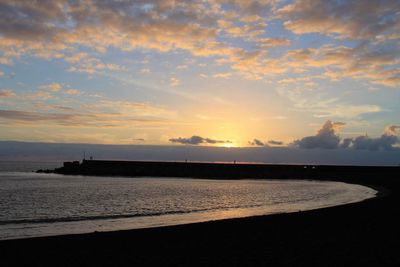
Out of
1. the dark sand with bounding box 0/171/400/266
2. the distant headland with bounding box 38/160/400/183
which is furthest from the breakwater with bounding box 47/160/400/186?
the dark sand with bounding box 0/171/400/266

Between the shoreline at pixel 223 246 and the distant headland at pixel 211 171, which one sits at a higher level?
the distant headland at pixel 211 171

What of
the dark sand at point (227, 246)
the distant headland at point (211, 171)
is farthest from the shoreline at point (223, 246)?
the distant headland at point (211, 171)

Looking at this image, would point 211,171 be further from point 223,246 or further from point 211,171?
point 223,246

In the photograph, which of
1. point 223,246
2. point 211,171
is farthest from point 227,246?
point 211,171

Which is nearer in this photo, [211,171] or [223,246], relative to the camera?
[223,246]

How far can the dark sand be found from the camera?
38.1 feet

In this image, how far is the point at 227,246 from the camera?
46.0 feet

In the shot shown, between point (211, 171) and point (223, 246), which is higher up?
point (211, 171)

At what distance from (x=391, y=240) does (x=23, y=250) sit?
13186 millimetres

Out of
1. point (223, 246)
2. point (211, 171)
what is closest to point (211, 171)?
point (211, 171)

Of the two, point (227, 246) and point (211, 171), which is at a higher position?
point (211, 171)

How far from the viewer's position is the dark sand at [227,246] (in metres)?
11.6

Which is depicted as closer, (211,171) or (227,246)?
(227,246)

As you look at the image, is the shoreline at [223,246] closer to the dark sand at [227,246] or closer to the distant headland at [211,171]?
the dark sand at [227,246]
